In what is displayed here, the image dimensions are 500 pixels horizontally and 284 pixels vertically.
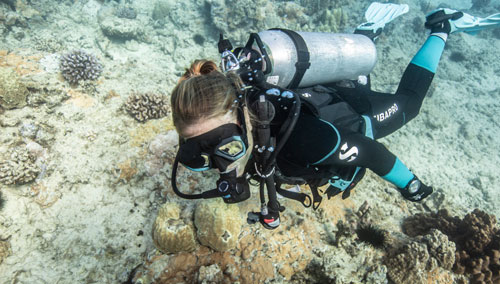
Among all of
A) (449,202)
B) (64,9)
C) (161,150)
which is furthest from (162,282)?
(64,9)

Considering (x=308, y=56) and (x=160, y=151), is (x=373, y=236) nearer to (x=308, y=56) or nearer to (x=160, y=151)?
(x=308, y=56)

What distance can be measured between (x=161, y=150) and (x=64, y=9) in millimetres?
10365

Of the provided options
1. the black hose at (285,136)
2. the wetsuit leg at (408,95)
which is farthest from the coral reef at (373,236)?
the black hose at (285,136)

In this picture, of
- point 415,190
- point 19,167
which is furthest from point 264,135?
point 19,167

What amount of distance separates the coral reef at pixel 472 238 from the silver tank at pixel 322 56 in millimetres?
3143

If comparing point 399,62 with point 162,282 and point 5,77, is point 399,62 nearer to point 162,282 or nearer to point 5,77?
point 162,282

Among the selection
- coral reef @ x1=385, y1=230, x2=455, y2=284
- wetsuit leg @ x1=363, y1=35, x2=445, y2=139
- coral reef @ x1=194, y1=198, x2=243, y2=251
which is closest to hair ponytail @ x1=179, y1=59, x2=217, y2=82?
coral reef @ x1=194, y1=198, x2=243, y2=251

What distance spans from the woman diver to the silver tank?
0.52 feet

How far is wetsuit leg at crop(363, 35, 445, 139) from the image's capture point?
4.43 metres

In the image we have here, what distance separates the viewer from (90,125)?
484cm

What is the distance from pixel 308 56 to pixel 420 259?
11.5 feet

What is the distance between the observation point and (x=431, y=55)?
493 centimetres

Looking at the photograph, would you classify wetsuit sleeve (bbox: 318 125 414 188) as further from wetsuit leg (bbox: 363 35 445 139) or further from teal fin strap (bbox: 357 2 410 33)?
teal fin strap (bbox: 357 2 410 33)

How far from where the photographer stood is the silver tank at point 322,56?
10.5 ft
